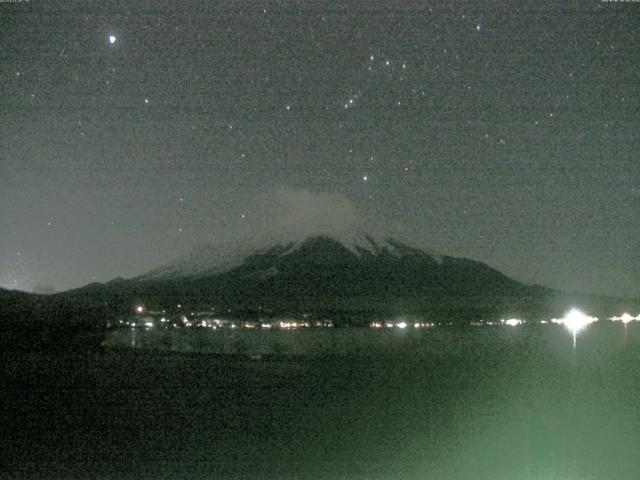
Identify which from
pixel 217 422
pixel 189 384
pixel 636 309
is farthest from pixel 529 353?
pixel 636 309

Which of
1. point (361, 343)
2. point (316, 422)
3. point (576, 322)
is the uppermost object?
point (576, 322)

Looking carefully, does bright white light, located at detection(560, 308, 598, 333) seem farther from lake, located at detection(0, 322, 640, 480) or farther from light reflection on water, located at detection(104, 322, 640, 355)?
lake, located at detection(0, 322, 640, 480)

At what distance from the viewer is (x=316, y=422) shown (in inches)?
473

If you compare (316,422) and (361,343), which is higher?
(361,343)

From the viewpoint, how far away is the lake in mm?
9289

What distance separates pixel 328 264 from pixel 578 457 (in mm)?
156274

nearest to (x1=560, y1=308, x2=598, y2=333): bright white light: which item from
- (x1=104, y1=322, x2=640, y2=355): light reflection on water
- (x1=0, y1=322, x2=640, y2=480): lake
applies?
(x1=104, y1=322, x2=640, y2=355): light reflection on water

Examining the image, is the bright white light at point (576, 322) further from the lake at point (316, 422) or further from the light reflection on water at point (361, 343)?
the lake at point (316, 422)

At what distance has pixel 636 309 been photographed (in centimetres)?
12862

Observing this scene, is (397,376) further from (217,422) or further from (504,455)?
(504,455)

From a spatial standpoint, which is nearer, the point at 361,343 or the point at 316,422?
the point at 316,422

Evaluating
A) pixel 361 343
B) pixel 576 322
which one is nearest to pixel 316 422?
pixel 361 343

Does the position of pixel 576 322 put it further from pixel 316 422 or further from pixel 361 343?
pixel 316 422

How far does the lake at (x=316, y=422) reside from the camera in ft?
30.5
